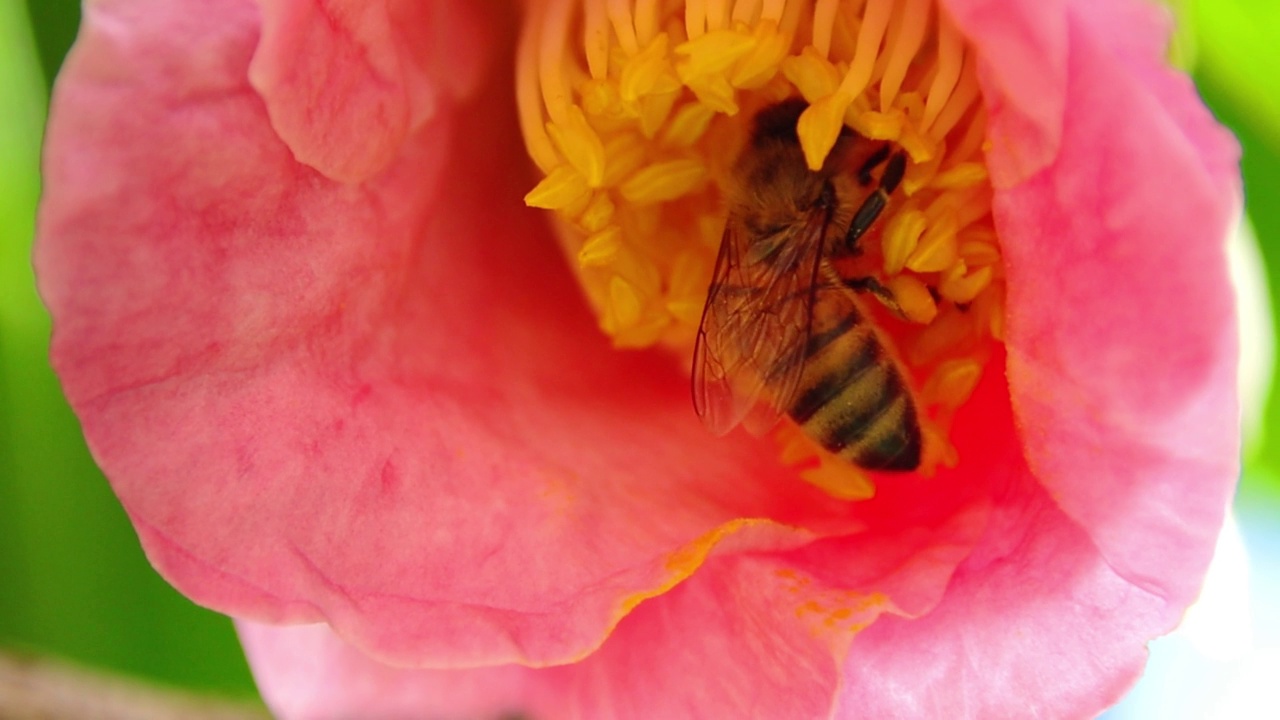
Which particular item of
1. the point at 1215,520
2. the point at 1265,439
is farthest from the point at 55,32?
the point at 1265,439

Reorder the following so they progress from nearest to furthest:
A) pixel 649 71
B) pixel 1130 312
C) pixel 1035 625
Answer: pixel 1130 312, pixel 1035 625, pixel 649 71

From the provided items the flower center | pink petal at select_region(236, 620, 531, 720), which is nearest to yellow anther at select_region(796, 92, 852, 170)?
the flower center

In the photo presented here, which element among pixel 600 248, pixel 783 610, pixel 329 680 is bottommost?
pixel 329 680

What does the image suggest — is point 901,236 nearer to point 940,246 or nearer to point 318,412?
point 940,246

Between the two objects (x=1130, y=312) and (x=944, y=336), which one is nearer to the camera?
(x=1130, y=312)

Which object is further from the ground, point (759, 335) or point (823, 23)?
point (823, 23)

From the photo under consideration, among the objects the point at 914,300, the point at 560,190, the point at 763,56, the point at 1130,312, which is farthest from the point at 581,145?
the point at 1130,312

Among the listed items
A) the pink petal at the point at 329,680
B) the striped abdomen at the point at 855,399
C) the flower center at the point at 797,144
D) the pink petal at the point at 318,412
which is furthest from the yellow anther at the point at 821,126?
the pink petal at the point at 329,680

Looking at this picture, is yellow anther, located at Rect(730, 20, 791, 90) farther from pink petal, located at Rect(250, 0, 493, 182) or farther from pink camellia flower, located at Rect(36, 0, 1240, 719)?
pink petal, located at Rect(250, 0, 493, 182)
